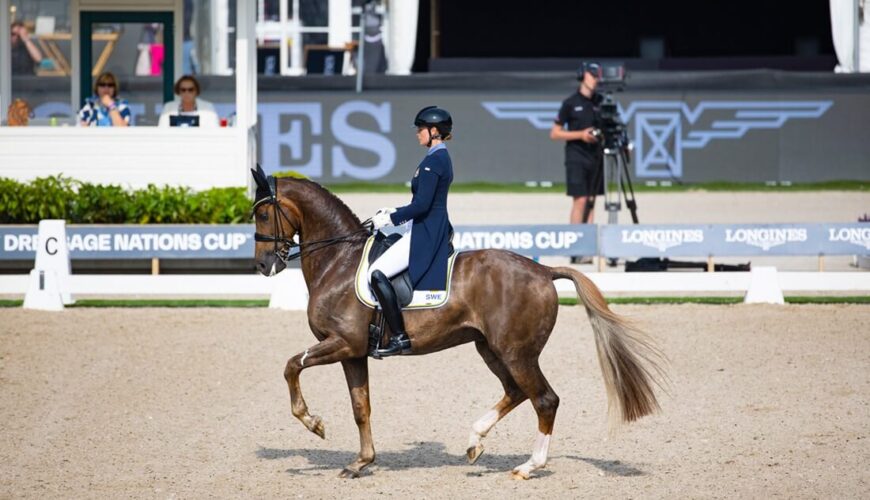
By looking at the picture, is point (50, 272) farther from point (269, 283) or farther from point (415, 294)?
point (415, 294)

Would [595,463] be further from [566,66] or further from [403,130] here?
[566,66]

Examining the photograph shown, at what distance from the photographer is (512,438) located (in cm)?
969

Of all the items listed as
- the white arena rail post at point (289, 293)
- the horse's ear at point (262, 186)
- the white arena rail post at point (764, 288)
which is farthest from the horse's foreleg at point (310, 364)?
the white arena rail post at point (764, 288)

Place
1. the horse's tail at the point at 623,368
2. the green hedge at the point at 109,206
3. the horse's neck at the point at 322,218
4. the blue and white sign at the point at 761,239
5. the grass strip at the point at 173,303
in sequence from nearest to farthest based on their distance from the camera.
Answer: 1. the horse's tail at the point at 623,368
2. the horse's neck at the point at 322,218
3. the grass strip at the point at 173,303
4. the blue and white sign at the point at 761,239
5. the green hedge at the point at 109,206

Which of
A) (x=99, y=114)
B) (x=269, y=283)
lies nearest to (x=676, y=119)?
(x=99, y=114)

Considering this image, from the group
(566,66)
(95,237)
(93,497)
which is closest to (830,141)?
(566,66)

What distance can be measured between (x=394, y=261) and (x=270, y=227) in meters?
0.93

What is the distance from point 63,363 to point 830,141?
58.9ft

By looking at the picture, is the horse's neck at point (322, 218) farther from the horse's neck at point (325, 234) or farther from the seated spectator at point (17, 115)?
the seated spectator at point (17, 115)

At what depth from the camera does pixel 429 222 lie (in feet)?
27.7

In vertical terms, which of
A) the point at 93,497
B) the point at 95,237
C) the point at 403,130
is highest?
the point at 403,130

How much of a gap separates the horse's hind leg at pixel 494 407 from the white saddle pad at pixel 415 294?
1.73ft

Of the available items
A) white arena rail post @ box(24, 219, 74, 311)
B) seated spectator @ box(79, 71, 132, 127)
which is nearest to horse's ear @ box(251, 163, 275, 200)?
white arena rail post @ box(24, 219, 74, 311)

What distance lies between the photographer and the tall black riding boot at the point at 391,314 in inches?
329
